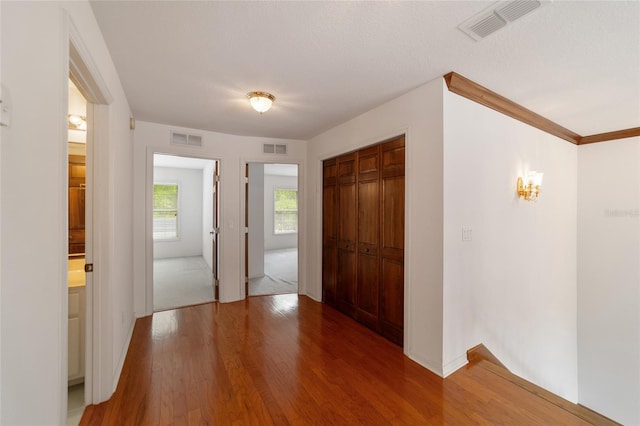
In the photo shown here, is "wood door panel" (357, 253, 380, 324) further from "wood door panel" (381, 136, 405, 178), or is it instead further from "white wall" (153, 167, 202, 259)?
"white wall" (153, 167, 202, 259)

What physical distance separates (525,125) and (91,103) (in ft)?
13.8

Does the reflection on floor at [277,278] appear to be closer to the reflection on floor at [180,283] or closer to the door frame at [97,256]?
the reflection on floor at [180,283]

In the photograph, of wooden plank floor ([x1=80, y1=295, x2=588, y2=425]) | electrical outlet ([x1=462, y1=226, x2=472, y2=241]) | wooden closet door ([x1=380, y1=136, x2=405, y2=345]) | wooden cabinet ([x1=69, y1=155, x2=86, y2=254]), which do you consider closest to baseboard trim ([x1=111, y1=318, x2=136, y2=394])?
wooden plank floor ([x1=80, y1=295, x2=588, y2=425])

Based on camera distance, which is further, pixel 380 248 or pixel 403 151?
pixel 380 248

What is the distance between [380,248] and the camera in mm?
3025

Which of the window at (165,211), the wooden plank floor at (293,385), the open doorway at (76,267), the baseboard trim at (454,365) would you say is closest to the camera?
the wooden plank floor at (293,385)

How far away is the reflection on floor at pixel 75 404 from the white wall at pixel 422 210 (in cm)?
262

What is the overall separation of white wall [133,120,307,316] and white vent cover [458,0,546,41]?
9.77ft

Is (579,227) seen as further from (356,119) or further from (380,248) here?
(356,119)

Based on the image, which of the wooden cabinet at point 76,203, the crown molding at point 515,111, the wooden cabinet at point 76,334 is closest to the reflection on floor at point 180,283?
the wooden cabinet at point 76,203

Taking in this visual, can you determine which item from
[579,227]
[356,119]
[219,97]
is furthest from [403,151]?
[579,227]

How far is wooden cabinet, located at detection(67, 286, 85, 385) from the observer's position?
6.72 feet

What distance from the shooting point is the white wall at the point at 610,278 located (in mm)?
3490

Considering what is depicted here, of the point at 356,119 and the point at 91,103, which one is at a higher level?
the point at 356,119
